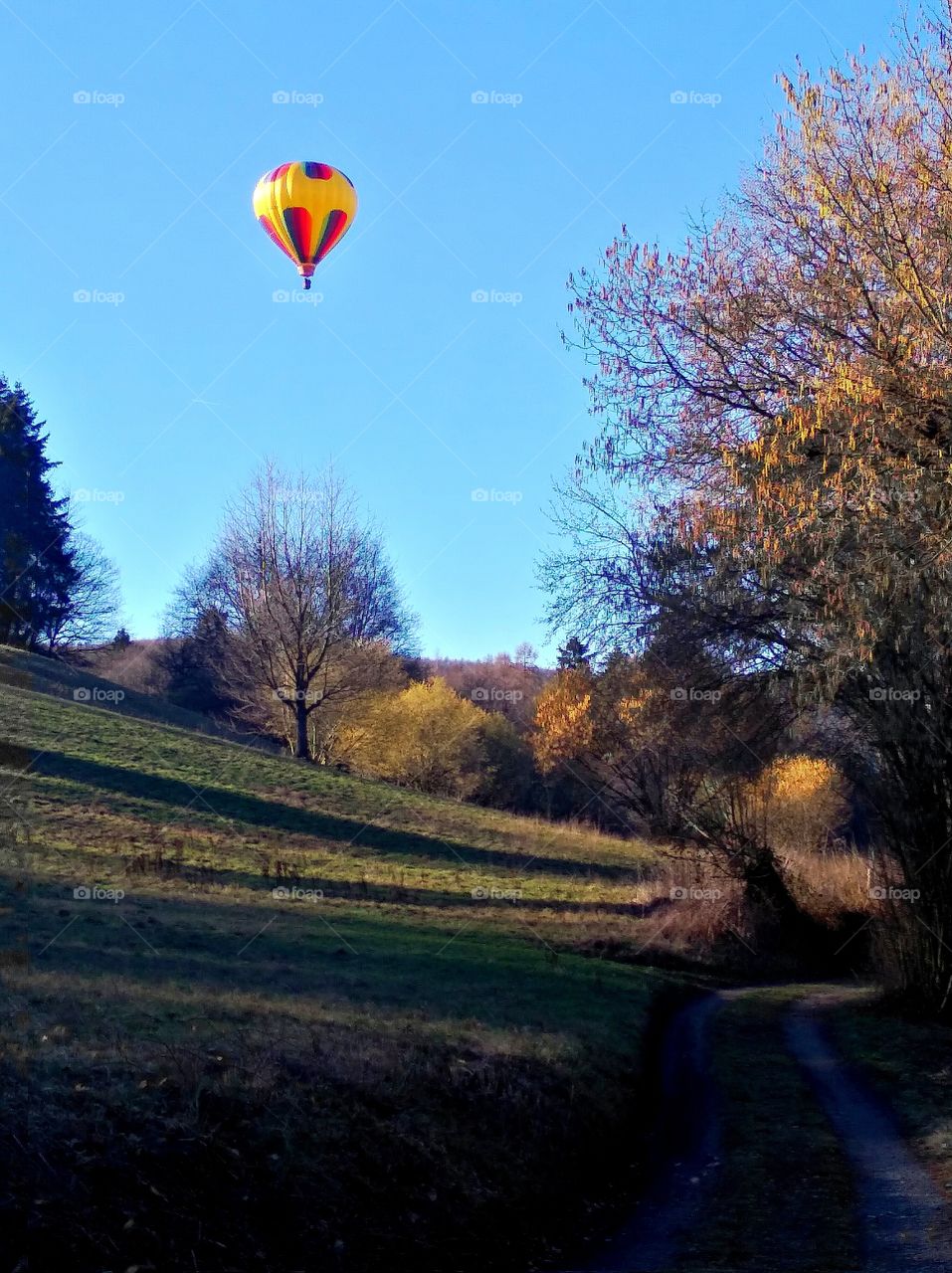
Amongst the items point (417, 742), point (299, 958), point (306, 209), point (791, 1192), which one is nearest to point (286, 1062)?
point (791, 1192)

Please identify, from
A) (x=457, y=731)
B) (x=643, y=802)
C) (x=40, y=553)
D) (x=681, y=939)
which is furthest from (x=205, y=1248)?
(x=40, y=553)

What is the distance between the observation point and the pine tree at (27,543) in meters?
61.0

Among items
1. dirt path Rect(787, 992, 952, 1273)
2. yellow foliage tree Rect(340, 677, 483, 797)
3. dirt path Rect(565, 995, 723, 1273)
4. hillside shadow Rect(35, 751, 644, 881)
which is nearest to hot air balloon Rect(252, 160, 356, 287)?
hillside shadow Rect(35, 751, 644, 881)

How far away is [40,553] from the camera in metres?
61.7

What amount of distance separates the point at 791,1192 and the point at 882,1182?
0.92m

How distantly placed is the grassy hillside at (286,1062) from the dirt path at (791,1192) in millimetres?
644

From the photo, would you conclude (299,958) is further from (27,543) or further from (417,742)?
(27,543)

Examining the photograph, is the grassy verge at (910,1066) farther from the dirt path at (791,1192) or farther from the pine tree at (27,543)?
the pine tree at (27,543)

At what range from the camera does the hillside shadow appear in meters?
33.6

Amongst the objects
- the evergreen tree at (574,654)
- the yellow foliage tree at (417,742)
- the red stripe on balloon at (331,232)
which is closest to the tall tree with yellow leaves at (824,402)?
the evergreen tree at (574,654)

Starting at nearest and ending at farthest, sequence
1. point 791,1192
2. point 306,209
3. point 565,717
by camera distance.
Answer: point 791,1192 < point 306,209 < point 565,717

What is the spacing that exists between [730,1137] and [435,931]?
37.8 feet

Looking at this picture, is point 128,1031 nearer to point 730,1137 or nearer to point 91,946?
point 91,946

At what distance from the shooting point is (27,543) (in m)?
61.8
